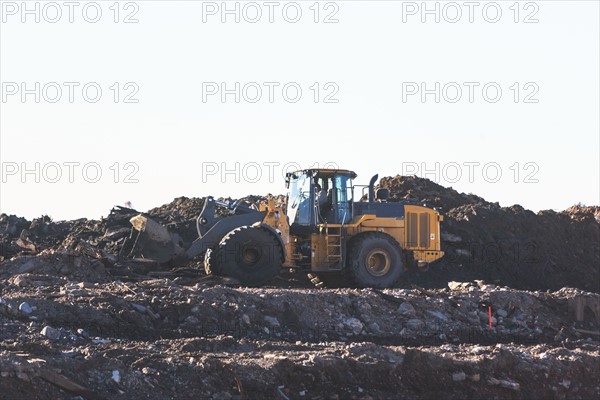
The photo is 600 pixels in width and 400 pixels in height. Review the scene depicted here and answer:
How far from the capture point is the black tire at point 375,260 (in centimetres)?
1958

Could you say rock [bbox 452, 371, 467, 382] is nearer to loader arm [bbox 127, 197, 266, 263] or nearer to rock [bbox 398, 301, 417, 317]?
rock [bbox 398, 301, 417, 317]

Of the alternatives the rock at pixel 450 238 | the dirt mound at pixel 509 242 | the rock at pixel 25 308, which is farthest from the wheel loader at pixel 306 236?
the rock at pixel 450 238

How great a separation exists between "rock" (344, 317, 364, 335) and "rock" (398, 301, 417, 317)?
92 centimetres

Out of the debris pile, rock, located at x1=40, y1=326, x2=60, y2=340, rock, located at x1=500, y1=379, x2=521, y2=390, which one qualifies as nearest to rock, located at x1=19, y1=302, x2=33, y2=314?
the debris pile

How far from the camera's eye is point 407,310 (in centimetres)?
1593

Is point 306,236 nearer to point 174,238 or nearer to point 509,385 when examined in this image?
point 174,238

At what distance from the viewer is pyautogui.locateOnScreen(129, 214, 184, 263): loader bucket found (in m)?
19.4

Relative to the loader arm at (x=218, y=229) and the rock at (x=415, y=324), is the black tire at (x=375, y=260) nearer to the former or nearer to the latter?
the loader arm at (x=218, y=229)

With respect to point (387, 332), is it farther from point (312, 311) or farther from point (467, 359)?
point (467, 359)

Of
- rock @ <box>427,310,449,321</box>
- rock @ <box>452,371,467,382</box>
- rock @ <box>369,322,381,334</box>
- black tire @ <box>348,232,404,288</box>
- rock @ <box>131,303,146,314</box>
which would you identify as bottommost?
rock @ <box>452,371,467,382</box>

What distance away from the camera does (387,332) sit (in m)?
15.3

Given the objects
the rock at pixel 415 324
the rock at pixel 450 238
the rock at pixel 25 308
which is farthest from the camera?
the rock at pixel 450 238

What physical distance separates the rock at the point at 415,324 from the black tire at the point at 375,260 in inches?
154

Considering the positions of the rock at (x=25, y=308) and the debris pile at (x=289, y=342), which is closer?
the debris pile at (x=289, y=342)
